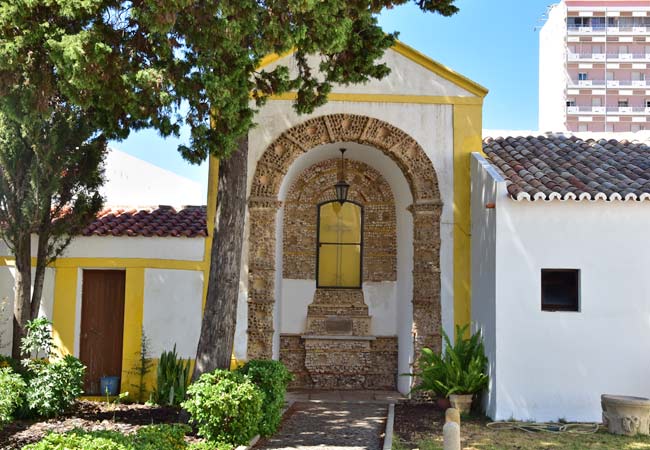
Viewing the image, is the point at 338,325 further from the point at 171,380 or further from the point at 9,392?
the point at 9,392

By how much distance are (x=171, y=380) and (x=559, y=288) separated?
259 inches

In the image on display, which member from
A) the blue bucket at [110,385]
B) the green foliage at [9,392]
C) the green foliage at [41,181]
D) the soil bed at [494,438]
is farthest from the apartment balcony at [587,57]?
the green foliage at [9,392]

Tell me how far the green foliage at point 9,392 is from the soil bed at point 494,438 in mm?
4942

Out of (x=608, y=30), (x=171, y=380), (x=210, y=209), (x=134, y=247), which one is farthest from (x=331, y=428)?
(x=608, y=30)

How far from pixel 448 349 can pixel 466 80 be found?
4.82 m

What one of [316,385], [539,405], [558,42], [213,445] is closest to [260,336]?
[316,385]

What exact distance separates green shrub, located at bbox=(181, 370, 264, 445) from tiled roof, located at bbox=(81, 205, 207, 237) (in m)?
Result: 4.19

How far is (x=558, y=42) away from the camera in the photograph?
49.7 metres

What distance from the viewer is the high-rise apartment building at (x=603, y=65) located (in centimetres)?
4872

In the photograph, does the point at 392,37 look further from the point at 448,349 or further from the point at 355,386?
the point at 355,386

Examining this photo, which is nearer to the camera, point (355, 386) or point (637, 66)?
point (355, 386)

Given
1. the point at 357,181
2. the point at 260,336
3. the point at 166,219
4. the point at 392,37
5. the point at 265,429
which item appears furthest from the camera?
the point at 357,181

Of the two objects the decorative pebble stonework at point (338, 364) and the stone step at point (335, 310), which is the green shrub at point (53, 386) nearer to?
the decorative pebble stonework at point (338, 364)

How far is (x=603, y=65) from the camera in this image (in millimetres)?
49031
